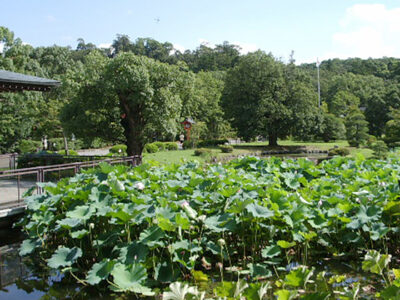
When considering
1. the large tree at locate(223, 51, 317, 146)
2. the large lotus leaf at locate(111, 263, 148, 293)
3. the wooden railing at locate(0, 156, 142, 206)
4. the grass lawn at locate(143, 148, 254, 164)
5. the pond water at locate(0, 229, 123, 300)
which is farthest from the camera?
the large tree at locate(223, 51, 317, 146)

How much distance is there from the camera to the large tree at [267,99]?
26438mm

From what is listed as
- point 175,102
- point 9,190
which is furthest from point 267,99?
point 9,190

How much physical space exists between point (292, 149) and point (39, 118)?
55.4ft

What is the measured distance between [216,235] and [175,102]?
10119 millimetres

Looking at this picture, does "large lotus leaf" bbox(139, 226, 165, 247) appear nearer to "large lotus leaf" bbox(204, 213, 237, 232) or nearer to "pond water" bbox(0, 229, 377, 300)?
"large lotus leaf" bbox(204, 213, 237, 232)

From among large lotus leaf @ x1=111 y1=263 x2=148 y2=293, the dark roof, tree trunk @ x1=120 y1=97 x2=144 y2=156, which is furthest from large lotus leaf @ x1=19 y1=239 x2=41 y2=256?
tree trunk @ x1=120 y1=97 x2=144 y2=156

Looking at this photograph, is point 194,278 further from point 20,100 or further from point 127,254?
point 20,100

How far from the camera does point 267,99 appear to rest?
26.2 meters

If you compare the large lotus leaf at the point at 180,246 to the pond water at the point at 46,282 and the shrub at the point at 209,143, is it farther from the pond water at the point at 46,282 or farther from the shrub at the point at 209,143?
the shrub at the point at 209,143

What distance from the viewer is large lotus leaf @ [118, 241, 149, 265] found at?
361 centimetres

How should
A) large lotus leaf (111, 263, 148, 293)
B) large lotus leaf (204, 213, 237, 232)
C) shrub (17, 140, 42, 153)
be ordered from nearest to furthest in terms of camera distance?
1. large lotus leaf (111, 263, 148, 293)
2. large lotus leaf (204, 213, 237, 232)
3. shrub (17, 140, 42, 153)

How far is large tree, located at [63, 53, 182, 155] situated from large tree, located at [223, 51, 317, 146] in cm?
1274

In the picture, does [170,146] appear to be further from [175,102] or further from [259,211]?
[259,211]

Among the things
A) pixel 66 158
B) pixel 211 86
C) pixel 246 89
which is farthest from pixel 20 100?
pixel 211 86
